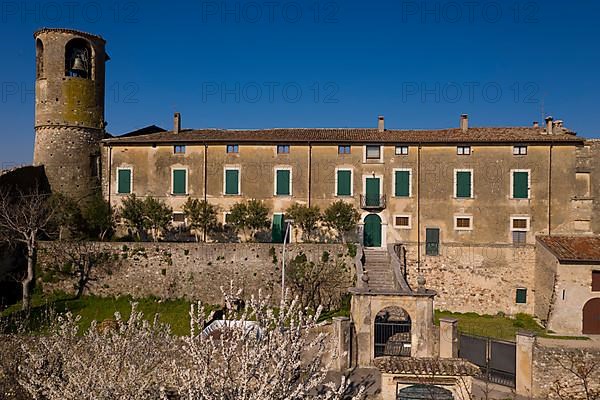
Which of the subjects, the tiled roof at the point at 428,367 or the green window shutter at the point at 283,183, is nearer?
the tiled roof at the point at 428,367

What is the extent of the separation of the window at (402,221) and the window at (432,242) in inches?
41.8

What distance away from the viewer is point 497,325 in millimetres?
23969

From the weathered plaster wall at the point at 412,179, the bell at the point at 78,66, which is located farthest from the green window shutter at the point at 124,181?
the bell at the point at 78,66

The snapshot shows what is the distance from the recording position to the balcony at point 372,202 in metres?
27.4

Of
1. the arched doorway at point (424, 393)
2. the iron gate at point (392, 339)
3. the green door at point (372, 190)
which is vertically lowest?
the iron gate at point (392, 339)

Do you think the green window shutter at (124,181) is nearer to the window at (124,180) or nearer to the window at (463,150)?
the window at (124,180)

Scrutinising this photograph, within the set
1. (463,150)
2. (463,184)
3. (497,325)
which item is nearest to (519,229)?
(463,184)

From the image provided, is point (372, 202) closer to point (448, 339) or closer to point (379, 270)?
point (379, 270)

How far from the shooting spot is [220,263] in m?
24.7

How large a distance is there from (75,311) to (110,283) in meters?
2.30

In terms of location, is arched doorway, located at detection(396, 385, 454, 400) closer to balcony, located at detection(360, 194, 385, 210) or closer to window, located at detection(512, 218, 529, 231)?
balcony, located at detection(360, 194, 385, 210)

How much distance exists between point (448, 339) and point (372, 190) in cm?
1194

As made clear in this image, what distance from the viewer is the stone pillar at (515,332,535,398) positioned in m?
15.2

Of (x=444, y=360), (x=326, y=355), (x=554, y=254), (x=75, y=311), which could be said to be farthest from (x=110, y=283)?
(x=554, y=254)
